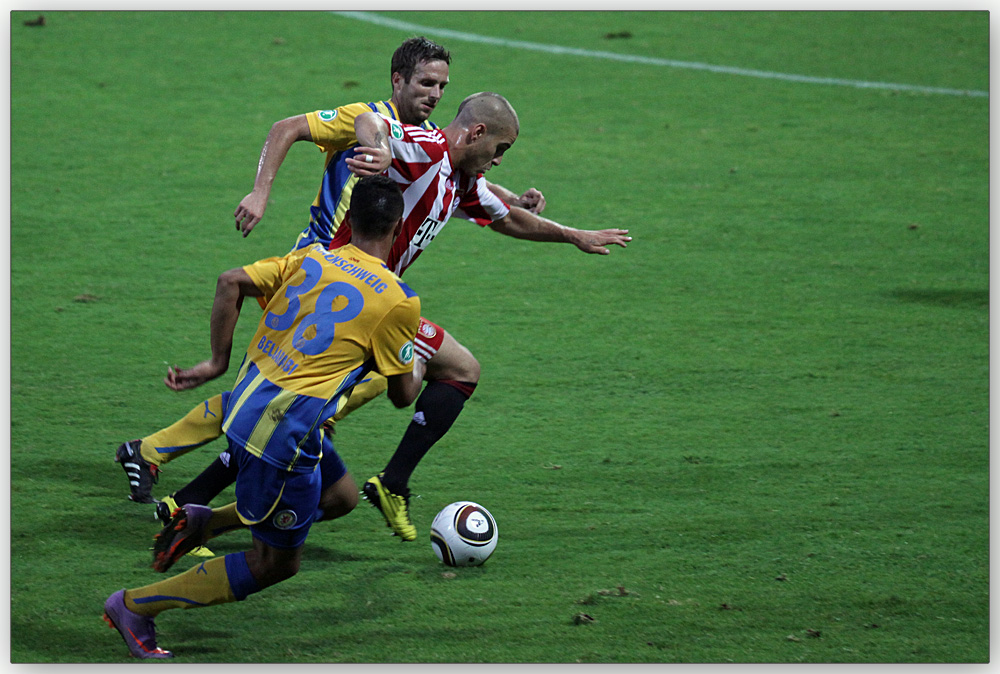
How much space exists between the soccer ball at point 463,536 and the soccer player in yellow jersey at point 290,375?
0.75m

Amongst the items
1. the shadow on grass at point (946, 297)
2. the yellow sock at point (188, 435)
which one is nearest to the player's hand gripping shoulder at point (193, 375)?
the yellow sock at point (188, 435)

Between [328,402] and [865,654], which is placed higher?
[328,402]

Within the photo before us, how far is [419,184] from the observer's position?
161 inches

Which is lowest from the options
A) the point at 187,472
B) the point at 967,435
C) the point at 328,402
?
the point at 187,472

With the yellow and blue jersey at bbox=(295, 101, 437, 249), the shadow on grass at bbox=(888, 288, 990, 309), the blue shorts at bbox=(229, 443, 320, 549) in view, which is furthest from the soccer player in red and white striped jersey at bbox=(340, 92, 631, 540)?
the shadow on grass at bbox=(888, 288, 990, 309)

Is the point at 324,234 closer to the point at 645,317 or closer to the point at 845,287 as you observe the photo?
the point at 645,317

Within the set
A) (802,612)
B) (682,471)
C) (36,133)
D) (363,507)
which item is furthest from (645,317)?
(36,133)

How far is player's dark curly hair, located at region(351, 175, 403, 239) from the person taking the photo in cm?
335

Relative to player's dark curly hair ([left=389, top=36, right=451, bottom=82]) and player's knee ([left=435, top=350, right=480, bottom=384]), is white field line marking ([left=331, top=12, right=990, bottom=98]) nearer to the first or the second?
player's dark curly hair ([left=389, top=36, right=451, bottom=82])

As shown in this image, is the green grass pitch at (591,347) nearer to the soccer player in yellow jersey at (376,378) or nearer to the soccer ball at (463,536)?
the soccer ball at (463,536)

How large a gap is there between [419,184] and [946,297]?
3985 millimetres

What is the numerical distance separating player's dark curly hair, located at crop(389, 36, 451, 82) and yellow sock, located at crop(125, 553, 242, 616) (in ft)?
6.54

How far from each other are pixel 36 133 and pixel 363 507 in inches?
228

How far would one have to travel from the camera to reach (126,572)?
3971 mm
